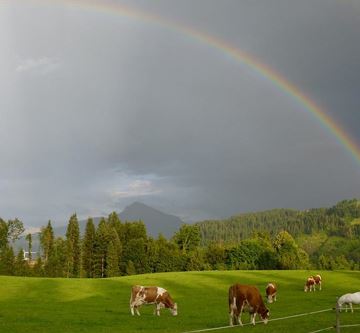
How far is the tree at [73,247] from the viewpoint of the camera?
14425 cm

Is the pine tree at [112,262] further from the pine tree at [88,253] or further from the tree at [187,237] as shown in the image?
the tree at [187,237]

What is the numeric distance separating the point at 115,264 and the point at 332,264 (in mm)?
82249

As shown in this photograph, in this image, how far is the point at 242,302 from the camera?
87.6 ft

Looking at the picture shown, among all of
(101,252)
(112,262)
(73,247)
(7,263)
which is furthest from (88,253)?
(7,263)

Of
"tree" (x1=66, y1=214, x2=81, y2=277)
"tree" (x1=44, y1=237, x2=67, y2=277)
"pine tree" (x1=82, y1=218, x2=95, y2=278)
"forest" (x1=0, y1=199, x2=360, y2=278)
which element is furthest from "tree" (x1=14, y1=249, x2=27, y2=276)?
"pine tree" (x1=82, y1=218, x2=95, y2=278)

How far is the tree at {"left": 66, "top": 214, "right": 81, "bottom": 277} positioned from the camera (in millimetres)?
144250

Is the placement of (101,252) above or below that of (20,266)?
above

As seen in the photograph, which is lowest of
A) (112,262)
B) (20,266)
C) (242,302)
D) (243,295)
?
(20,266)

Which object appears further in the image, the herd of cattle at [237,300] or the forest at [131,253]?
the forest at [131,253]

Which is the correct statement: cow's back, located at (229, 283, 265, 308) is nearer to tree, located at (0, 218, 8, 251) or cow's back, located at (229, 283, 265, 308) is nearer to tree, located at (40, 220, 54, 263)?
tree, located at (0, 218, 8, 251)

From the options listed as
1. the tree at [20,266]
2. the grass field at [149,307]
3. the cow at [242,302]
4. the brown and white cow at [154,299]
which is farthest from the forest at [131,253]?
the cow at [242,302]

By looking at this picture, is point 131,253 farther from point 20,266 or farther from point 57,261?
point 20,266

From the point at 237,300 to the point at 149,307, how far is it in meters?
17.8

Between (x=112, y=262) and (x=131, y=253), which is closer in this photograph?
(x=112, y=262)
